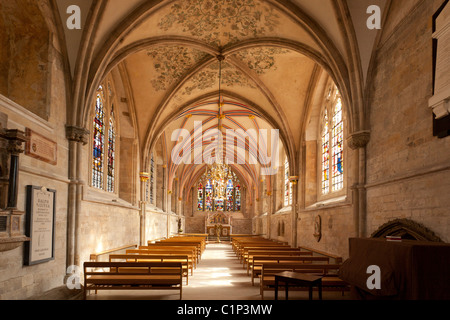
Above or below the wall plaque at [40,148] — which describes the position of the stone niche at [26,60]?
above

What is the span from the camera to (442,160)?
5.83 m

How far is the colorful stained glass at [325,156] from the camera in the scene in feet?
44.8

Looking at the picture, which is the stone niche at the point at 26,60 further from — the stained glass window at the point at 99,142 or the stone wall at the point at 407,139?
the stone wall at the point at 407,139

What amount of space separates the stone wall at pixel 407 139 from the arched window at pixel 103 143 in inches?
329

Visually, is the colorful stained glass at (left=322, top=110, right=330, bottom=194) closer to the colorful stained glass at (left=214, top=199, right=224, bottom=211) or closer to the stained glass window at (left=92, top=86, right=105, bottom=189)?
the stained glass window at (left=92, top=86, right=105, bottom=189)

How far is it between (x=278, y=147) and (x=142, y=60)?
1093 cm

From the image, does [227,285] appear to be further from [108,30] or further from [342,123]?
[108,30]

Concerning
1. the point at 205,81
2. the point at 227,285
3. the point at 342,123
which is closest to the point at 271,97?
the point at 205,81

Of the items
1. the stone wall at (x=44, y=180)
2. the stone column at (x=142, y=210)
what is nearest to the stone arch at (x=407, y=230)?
the stone wall at (x=44, y=180)

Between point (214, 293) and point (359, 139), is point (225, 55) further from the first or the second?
point (214, 293)

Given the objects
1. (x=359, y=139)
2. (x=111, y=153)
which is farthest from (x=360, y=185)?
(x=111, y=153)

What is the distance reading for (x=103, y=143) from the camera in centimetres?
1312

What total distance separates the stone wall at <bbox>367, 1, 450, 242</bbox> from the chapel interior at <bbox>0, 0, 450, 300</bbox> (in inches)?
1.5
